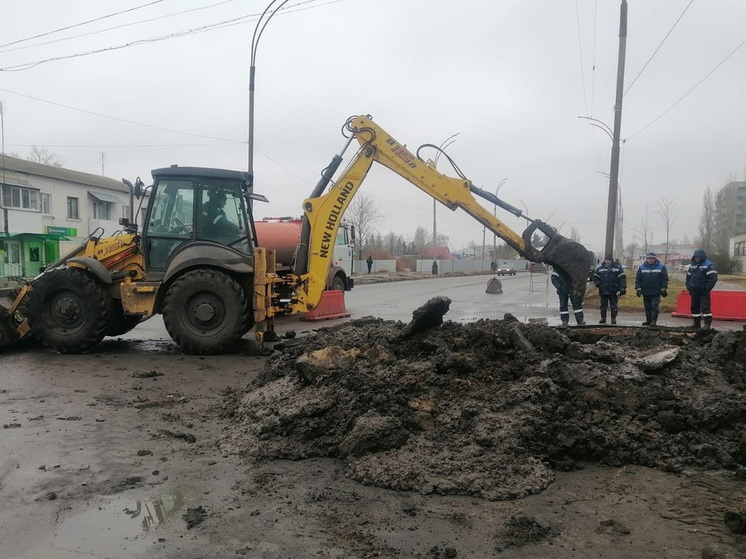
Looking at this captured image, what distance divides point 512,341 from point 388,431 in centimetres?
256

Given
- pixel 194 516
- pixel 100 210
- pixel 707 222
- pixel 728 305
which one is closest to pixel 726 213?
pixel 707 222

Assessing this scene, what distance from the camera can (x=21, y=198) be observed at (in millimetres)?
37719

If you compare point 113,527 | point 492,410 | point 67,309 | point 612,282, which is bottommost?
point 113,527

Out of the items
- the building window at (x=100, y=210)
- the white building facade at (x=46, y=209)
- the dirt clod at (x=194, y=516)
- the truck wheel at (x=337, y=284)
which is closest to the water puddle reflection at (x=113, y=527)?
the dirt clod at (x=194, y=516)

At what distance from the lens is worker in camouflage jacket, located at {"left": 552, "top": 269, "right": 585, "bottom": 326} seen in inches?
394

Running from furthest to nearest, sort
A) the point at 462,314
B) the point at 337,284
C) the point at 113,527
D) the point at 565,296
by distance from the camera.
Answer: the point at 337,284 < the point at 462,314 < the point at 565,296 < the point at 113,527

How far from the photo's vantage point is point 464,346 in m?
6.57

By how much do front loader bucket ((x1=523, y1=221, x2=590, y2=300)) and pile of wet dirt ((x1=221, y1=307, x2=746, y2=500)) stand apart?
293cm

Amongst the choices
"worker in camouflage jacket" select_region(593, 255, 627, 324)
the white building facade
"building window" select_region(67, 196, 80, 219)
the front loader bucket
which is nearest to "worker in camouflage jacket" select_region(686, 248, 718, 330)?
"worker in camouflage jacket" select_region(593, 255, 627, 324)

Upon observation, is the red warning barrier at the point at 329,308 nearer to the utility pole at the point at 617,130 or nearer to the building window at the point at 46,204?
the utility pole at the point at 617,130

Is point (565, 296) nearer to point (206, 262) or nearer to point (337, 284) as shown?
point (206, 262)

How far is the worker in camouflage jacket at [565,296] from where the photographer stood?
10.0 metres

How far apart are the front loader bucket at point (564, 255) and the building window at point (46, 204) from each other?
1535 inches

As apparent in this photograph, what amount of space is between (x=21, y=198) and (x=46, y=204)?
2.36 meters
